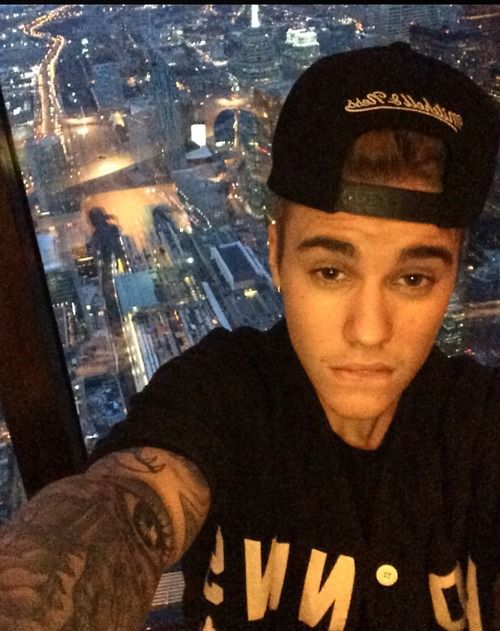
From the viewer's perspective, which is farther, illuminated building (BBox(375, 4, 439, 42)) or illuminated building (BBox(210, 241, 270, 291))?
illuminated building (BBox(210, 241, 270, 291))

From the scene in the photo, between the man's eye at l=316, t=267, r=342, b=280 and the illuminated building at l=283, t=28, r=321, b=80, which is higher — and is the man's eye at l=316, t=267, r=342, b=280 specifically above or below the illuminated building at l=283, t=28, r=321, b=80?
below

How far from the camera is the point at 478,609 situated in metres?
1.01

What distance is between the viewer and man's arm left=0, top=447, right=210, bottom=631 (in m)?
0.68

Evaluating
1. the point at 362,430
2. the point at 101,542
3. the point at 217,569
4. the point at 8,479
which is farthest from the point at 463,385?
the point at 8,479

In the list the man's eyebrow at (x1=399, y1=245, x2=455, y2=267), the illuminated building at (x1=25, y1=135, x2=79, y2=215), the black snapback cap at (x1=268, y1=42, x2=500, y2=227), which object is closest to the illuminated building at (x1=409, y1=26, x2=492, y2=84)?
the black snapback cap at (x1=268, y1=42, x2=500, y2=227)

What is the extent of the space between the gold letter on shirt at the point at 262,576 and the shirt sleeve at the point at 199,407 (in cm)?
17

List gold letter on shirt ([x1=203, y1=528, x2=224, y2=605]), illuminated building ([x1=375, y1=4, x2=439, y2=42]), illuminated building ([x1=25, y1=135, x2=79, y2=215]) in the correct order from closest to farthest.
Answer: gold letter on shirt ([x1=203, y1=528, x2=224, y2=605]) < illuminated building ([x1=375, y1=4, x2=439, y2=42]) < illuminated building ([x1=25, y1=135, x2=79, y2=215])

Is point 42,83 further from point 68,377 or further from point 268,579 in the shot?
point 268,579

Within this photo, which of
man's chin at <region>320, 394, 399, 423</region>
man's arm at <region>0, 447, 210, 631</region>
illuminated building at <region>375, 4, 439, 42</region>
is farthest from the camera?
illuminated building at <region>375, 4, 439, 42</region>

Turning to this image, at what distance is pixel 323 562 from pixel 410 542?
0.50ft

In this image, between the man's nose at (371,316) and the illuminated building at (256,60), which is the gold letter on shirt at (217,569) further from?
the illuminated building at (256,60)

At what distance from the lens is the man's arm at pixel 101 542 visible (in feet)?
2.23

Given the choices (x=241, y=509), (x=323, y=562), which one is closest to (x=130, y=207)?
(x=241, y=509)

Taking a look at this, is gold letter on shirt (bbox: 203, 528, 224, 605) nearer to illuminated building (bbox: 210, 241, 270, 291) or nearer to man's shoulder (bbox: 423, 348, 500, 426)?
man's shoulder (bbox: 423, 348, 500, 426)
